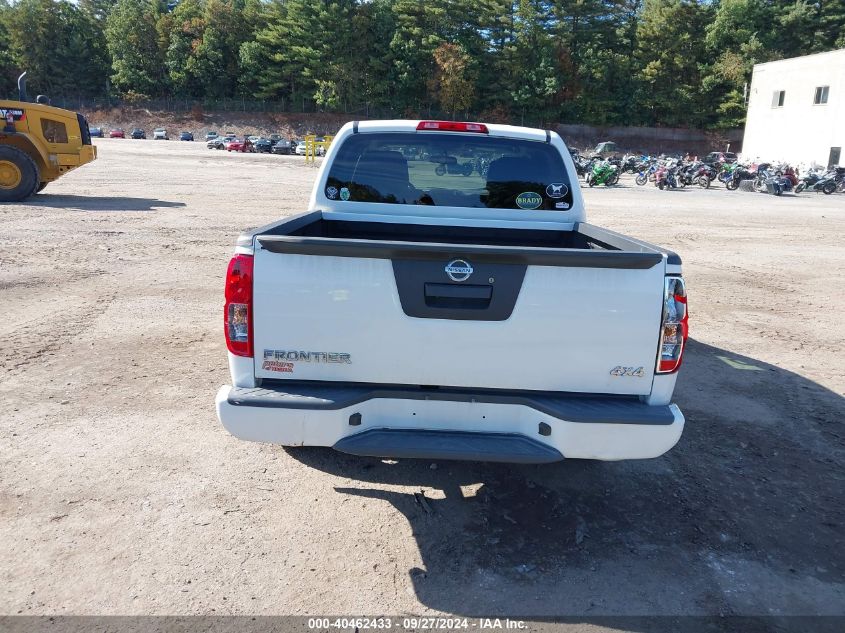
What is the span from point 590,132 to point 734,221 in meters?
58.0

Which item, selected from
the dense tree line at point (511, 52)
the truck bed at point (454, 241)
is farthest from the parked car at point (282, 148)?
the truck bed at point (454, 241)

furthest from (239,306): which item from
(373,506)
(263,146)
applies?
(263,146)

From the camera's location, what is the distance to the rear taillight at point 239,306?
3084mm

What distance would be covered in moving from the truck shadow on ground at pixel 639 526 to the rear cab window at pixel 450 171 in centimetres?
200

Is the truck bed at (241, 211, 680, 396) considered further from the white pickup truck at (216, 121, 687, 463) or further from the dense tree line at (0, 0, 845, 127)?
the dense tree line at (0, 0, 845, 127)

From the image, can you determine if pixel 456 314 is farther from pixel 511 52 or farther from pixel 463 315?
pixel 511 52

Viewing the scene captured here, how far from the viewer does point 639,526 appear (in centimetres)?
369

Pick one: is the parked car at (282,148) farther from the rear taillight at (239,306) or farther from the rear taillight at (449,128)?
the rear taillight at (239,306)

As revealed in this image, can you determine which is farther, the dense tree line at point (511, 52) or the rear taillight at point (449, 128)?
the dense tree line at point (511, 52)

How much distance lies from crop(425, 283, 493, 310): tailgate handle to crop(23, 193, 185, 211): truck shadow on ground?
14876 millimetres

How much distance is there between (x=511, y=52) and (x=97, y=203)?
64592 millimetres

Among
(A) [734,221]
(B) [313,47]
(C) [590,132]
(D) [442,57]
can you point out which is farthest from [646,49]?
(A) [734,221]

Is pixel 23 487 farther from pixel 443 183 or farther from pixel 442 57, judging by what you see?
pixel 442 57

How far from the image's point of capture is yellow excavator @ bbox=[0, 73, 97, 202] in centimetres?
1577
